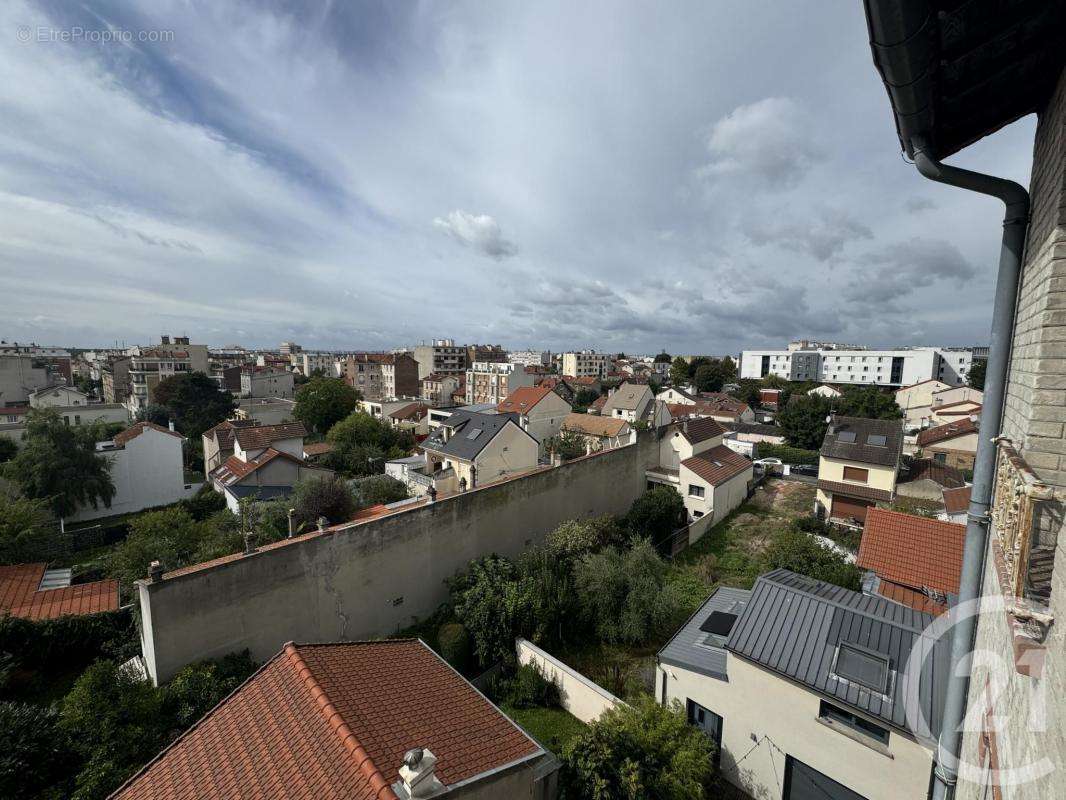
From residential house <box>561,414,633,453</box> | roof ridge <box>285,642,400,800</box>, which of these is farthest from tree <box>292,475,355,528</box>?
residential house <box>561,414,633,453</box>

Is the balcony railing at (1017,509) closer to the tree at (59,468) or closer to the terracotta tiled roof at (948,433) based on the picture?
the tree at (59,468)

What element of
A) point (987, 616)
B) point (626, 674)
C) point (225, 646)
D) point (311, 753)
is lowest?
point (626, 674)

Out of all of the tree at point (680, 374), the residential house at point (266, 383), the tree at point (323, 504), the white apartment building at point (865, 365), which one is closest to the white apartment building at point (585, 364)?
the tree at point (680, 374)

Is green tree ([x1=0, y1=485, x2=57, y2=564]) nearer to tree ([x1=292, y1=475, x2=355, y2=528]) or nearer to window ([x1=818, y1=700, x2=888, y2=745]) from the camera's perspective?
tree ([x1=292, y1=475, x2=355, y2=528])

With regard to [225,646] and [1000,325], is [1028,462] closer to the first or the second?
[1000,325]

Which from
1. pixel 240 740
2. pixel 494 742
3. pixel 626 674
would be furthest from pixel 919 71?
pixel 626 674

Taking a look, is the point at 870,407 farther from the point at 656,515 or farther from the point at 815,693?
the point at 815,693
